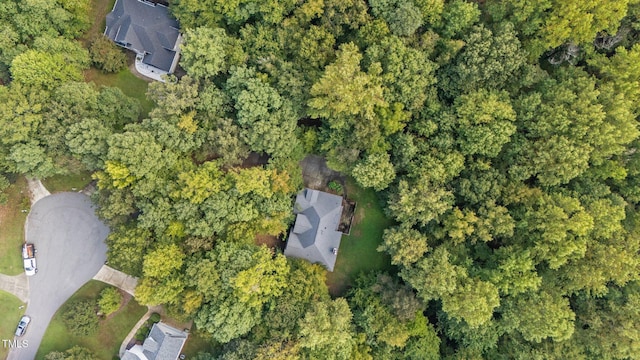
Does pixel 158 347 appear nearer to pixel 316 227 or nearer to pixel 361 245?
pixel 316 227

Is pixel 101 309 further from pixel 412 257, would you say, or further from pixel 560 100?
pixel 560 100

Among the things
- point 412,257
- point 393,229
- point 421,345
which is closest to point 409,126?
point 393,229

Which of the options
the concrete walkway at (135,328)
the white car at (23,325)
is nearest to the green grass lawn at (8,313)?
the white car at (23,325)

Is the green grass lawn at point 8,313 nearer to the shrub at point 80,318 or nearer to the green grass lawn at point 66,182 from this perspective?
the shrub at point 80,318

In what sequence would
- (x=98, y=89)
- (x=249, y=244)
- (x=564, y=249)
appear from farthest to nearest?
(x=98, y=89) → (x=249, y=244) → (x=564, y=249)

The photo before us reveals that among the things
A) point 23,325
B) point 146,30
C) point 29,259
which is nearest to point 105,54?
point 146,30

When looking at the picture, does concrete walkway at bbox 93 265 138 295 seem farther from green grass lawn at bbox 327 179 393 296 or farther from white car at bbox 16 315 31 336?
green grass lawn at bbox 327 179 393 296

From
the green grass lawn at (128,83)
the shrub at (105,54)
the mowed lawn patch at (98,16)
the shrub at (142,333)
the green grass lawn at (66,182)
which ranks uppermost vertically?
the mowed lawn patch at (98,16)
